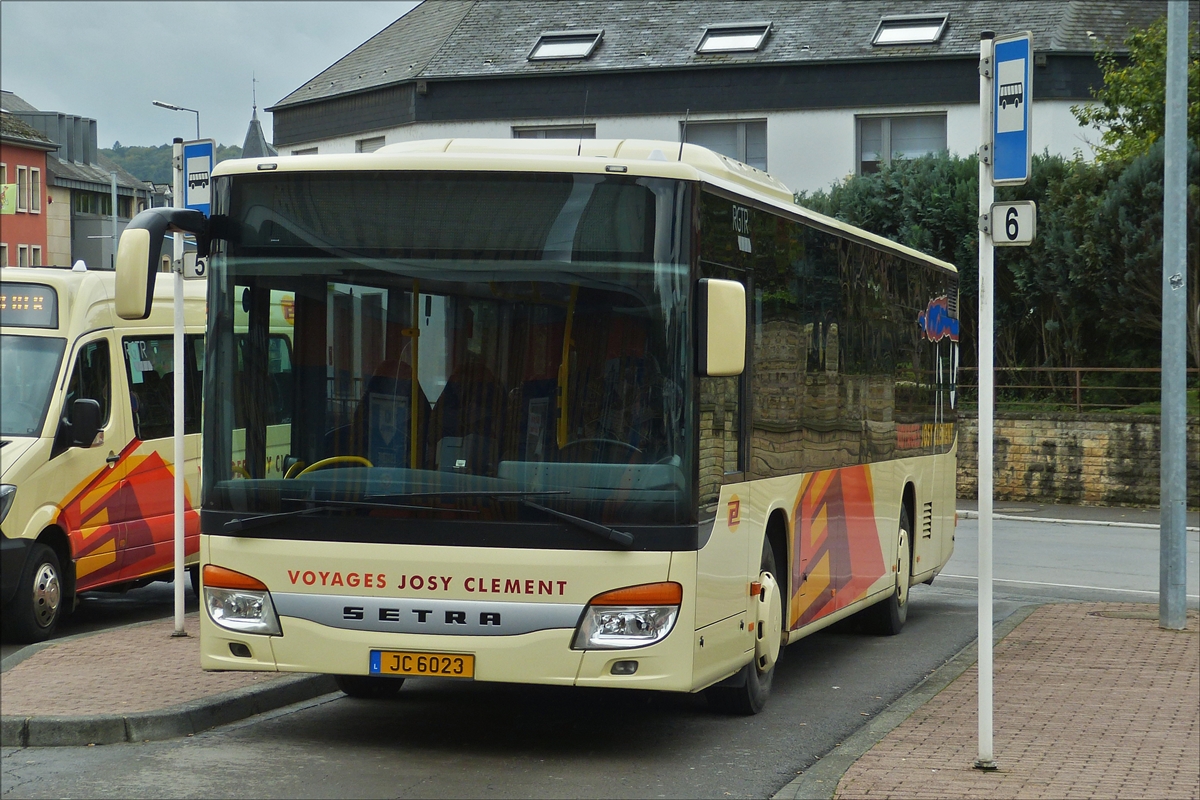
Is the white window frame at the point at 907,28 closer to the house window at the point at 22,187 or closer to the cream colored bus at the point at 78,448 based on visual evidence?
the cream colored bus at the point at 78,448

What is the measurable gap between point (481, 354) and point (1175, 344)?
7.43m

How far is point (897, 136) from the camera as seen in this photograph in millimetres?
36625

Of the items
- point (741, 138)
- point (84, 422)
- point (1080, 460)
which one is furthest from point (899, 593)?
point (741, 138)

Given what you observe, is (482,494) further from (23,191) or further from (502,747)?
(23,191)

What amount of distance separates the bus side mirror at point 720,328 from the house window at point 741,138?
1213 inches

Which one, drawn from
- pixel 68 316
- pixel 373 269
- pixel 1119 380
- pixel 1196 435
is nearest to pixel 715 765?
pixel 373 269

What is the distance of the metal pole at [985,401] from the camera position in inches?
286

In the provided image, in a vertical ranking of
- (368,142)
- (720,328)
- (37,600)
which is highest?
(368,142)

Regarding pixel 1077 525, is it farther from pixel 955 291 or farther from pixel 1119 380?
pixel 955 291

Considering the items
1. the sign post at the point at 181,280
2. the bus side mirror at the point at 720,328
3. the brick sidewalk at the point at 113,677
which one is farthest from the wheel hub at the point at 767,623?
the sign post at the point at 181,280

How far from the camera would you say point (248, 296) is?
24.2ft

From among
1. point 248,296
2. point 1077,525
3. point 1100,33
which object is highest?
point 1100,33

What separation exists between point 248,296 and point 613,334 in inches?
66.8

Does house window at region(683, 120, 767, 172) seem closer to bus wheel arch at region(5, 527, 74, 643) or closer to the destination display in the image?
the destination display
